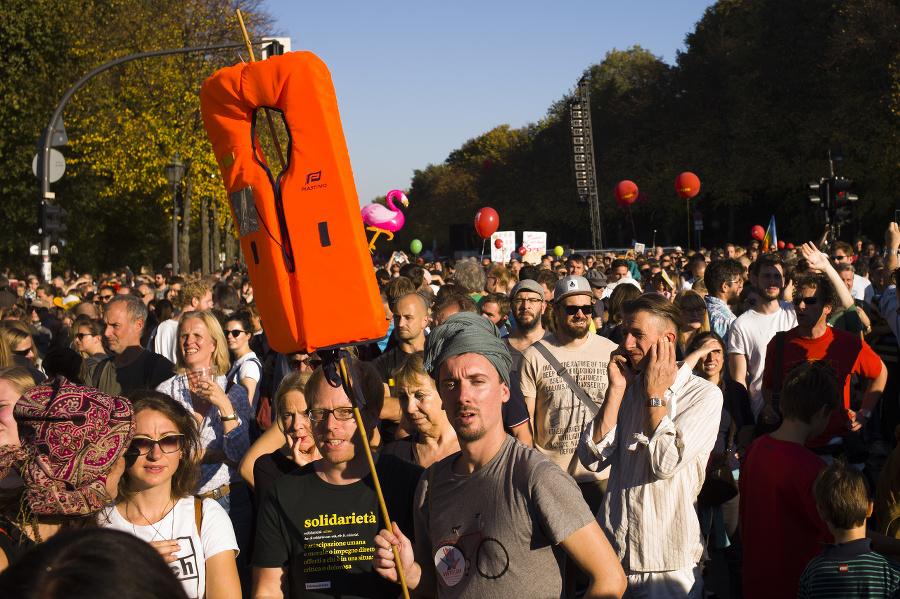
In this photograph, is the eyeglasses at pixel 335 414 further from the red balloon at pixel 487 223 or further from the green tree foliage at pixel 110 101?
the green tree foliage at pixel 110 101

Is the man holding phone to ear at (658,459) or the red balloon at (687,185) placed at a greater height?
the red balloon at (687,185)

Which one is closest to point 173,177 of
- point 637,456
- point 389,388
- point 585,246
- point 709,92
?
point 389,388

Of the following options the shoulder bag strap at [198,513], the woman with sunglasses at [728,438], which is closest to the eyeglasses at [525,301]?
the woman with sunglasses at [728,438]

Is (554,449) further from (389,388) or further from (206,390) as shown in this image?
(206,390)

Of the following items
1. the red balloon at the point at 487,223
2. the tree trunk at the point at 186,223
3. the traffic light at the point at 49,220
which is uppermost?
the tree trunk at the point at 186,223

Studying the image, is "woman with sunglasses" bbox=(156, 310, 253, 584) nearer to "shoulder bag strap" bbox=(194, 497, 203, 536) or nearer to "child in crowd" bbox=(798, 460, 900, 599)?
"shoulder bag strap" bbox=(194, 497, 203, 536)

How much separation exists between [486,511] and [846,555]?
1797 mm

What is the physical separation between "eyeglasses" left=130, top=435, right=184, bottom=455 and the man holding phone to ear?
5.84 feet

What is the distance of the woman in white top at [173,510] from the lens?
121 inches

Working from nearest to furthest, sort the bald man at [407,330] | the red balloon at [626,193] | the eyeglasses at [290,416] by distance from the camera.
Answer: the eyeglasses at [290,416] < the bald man at [407,330] < the red balloon at [626,193]

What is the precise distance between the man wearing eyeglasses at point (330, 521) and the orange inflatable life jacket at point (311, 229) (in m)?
0.33

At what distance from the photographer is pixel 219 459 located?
4.90 m

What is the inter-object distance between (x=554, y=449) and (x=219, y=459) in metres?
1.88

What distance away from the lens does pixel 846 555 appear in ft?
11.5
